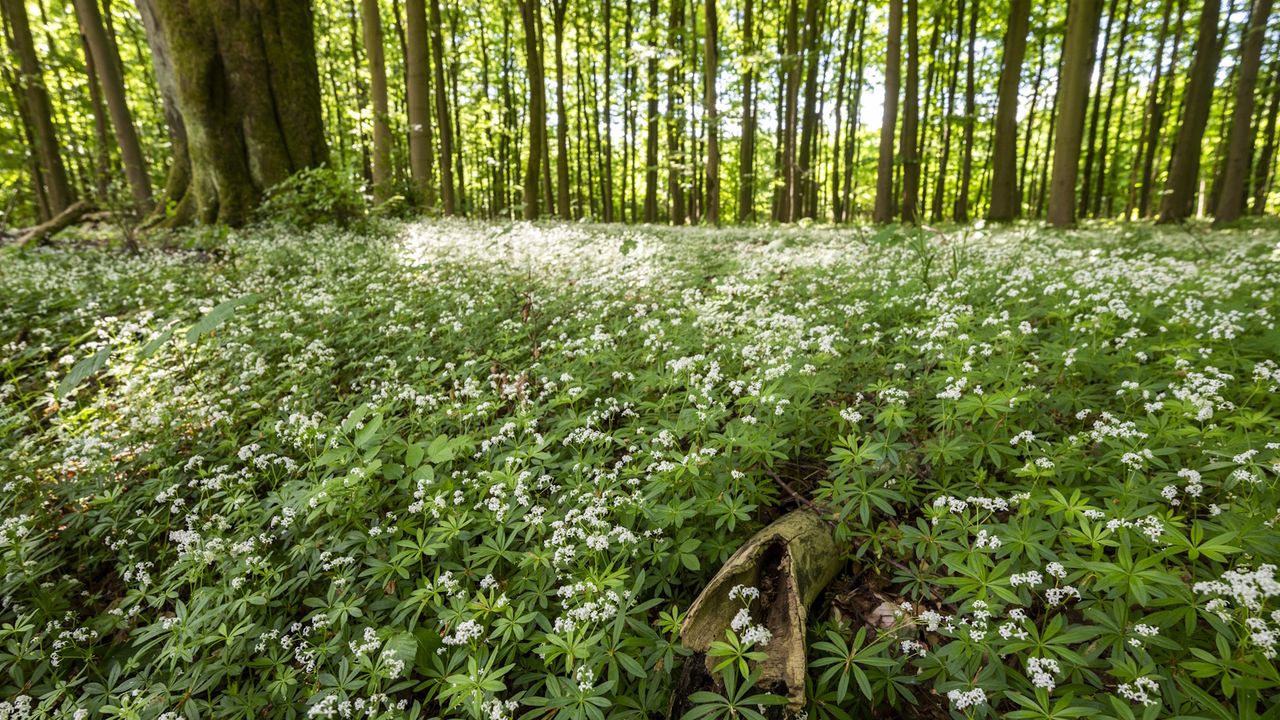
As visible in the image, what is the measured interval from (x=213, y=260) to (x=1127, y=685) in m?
12.3

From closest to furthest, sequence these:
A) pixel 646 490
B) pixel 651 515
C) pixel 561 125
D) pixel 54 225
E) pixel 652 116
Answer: pixel 651 515
pixel 646 490
pixel 54 225
pixel 561 125
pixel 652 116

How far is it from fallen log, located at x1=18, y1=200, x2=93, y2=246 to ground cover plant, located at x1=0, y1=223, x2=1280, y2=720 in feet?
35.6

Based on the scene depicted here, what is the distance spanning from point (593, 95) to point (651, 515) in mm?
34235

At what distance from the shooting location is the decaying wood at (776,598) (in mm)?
2215

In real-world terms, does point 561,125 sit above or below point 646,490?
above

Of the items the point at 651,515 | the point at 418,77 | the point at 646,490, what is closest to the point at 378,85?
the point at 418,77

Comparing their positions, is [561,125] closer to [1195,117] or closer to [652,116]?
[652,116]

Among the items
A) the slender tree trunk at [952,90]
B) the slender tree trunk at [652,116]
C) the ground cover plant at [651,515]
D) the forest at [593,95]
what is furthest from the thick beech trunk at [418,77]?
the slender tree trunk at [952,90]

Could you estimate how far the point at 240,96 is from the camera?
37.4 feet

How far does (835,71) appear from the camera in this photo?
2970 centimetres

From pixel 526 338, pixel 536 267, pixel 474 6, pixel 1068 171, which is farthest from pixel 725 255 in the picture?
pixel 474 6

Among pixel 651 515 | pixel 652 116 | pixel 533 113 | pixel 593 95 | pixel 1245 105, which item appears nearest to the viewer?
pixel 651 515

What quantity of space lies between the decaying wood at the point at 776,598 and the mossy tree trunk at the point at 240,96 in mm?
13671

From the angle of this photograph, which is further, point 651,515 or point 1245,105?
point 1245,105
